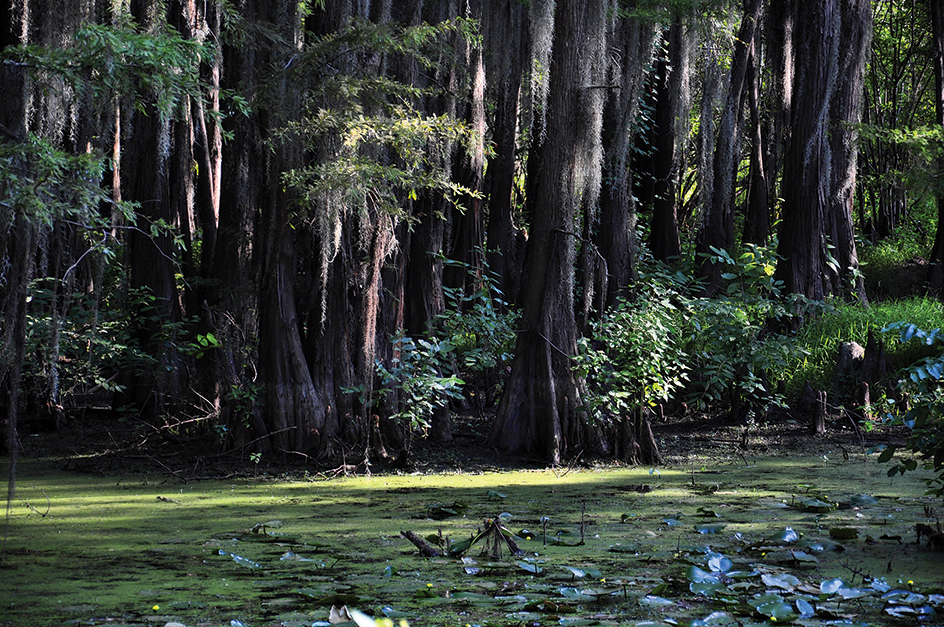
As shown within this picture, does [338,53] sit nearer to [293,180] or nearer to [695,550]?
[293,180]

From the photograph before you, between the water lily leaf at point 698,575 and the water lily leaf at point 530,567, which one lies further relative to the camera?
the water lily leaf at point 530,567

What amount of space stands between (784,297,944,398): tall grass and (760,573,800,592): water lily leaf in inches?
287

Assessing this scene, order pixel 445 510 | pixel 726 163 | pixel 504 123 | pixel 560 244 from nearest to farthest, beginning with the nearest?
pixel 445 510 < pixel 560 244 < pixel 504 123 < pixel 726 163

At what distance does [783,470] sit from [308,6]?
5877mm

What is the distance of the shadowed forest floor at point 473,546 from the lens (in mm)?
3451

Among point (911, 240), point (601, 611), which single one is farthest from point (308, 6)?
point (911, 240)

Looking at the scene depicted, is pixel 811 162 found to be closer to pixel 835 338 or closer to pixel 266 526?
pixel 835 338

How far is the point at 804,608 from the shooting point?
3.28 m

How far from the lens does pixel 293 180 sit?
740 centimetres

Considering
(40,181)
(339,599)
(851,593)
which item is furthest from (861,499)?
(40,181)

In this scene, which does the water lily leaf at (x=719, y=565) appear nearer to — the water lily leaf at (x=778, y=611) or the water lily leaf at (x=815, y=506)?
the water lily leaf at (x=778, y=611)

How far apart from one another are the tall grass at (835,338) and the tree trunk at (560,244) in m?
3.71

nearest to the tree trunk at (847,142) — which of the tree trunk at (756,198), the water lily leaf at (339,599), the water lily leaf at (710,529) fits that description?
the tree trunk at (756,198)

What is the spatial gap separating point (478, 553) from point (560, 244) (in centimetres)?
445
